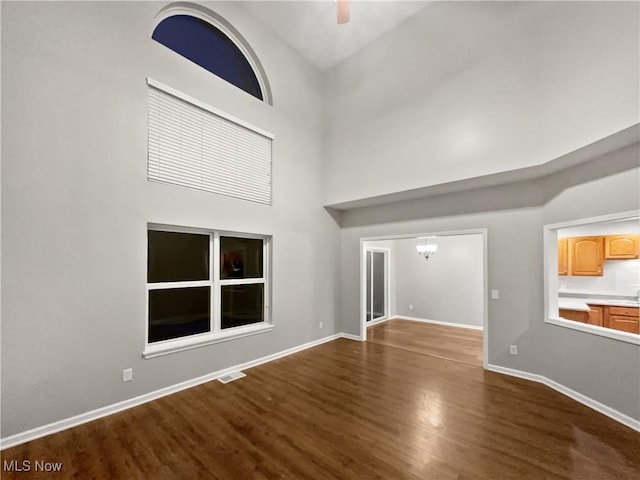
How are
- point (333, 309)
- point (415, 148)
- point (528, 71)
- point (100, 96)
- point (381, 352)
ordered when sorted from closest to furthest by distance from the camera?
point (100, 96)
point (528, 71)
point (415, 148)
point (381, 352)
point (333, 309)

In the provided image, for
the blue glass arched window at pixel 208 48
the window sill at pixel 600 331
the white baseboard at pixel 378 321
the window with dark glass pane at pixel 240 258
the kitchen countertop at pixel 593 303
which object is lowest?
the white baseboard at pixel 378 321

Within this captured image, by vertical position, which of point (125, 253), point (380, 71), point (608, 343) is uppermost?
point (380, 71)

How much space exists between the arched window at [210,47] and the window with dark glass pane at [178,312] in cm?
315

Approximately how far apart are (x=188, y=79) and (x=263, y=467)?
4.26m

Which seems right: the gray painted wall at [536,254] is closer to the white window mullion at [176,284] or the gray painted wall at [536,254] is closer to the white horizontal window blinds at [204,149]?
the white horizontal window blinds at [204,149]

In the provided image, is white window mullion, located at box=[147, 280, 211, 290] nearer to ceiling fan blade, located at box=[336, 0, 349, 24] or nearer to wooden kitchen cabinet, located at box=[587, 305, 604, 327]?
ceiling fan blade, located at box=[336, 0, 349, 24]

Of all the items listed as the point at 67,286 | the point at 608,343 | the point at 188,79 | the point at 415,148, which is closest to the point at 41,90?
the point at 188,79

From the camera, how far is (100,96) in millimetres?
2801

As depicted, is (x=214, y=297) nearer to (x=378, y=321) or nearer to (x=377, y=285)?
(x=377, y=285)

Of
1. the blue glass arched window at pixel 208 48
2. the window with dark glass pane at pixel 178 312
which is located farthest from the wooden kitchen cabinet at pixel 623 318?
the blue glass arched window at pixel 208 48

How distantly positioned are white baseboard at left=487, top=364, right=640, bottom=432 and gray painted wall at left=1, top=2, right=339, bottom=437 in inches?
155

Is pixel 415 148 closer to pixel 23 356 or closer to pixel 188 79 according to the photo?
pixel 188 79

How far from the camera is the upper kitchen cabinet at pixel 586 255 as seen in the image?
506cm

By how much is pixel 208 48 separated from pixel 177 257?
3108 millimetres
